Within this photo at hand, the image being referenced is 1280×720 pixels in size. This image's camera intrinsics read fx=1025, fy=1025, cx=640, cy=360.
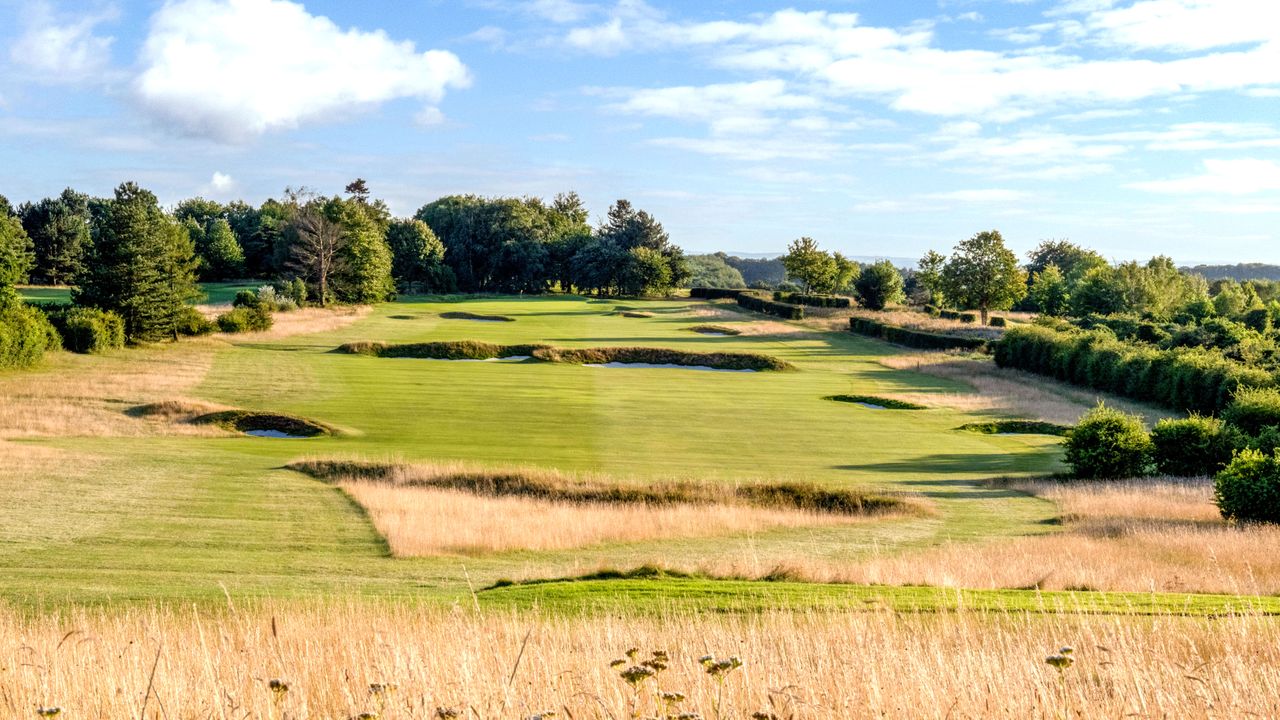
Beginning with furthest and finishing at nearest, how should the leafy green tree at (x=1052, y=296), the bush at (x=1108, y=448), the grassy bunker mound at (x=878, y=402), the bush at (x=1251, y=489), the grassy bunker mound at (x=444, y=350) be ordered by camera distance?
the leafy green tree at (x=1052, y=296), the grassy bunker mound at (x=444, y=350), the grassy bunker mound at (x=878, y=402), the bush at (x=1108, y=448), the bush at (x=1251, y=489)

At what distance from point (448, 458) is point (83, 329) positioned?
35035mm

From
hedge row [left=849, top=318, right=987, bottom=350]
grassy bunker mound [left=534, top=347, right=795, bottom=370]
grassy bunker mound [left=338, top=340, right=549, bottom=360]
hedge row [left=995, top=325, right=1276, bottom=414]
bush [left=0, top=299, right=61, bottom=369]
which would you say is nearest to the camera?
hedge row [left=995, top=325, right=1276, bottom=414]

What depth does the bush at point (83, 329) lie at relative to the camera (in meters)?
55.2

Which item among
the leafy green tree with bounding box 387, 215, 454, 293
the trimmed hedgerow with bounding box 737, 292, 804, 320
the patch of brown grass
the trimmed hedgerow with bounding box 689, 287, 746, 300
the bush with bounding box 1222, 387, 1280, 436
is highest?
the leafy green tree with bounding box 387, 215, 454, 293

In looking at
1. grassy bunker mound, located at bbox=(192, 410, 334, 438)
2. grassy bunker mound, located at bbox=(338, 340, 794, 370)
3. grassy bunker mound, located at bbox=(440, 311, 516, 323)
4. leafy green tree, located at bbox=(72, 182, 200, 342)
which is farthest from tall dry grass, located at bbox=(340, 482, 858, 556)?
grassy bunker mound, located at bbox=(440, 311, 516, 323)

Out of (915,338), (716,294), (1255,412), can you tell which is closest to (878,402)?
(1255,412)

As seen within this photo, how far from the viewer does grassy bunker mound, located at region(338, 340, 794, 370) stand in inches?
2515

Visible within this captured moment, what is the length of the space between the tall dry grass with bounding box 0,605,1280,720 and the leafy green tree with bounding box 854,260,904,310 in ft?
325

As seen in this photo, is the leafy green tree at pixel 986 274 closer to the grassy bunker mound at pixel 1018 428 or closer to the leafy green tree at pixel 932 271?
the leafy green tree at pixel 932 271

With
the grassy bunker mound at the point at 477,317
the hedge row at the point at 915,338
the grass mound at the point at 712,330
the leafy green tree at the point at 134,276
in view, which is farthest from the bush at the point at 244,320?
the hedge row at the point at 915,338

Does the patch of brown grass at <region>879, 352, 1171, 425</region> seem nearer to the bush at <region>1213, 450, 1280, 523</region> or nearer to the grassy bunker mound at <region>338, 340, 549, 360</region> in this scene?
the bush at <region>1213, 450, 1280, 523</region>

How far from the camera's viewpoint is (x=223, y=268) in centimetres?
11712

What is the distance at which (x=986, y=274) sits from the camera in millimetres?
85938

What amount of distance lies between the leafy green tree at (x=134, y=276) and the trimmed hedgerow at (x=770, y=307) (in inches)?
2042
